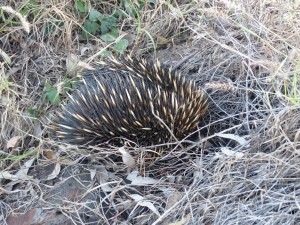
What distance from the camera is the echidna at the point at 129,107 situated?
219 cm

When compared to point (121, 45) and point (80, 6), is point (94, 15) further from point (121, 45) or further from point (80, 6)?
point (121, 45)

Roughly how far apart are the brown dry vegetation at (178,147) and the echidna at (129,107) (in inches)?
3.2

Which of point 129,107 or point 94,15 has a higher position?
point 94,15

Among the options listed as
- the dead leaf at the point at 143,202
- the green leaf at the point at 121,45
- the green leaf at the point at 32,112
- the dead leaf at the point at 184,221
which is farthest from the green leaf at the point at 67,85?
the dead leaf at the point at 184,221

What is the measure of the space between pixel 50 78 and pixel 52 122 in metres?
0.44

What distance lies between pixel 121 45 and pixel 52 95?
0.46m

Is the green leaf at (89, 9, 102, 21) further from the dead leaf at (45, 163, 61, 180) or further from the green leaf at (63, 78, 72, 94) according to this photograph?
the dead leaf at (45, 163, 61, 180)

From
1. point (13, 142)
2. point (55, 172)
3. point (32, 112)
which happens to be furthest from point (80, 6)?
point (55, 172)

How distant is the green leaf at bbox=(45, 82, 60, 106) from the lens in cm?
263

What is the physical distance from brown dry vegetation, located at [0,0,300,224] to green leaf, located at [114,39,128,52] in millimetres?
54

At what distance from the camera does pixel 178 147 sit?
2.26 meters

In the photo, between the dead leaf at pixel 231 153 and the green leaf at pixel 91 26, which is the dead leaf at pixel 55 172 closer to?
the dead leaf at pixel 231 153

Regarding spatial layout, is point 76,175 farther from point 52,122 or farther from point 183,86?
point 183,86

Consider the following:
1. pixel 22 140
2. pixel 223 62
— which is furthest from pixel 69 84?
pixel 223 62
